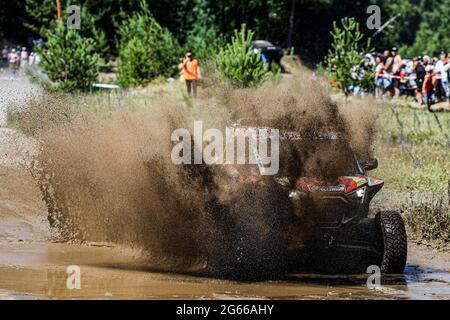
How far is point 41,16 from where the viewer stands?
51375 mm

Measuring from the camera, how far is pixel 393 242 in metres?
11.1

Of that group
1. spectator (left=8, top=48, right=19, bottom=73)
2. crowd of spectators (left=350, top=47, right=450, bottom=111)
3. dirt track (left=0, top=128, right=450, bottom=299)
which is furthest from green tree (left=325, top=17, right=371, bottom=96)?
spectator (left=8, top=48, right=19, bottom=73)

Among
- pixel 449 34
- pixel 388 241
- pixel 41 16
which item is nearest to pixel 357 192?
pixel 388 241

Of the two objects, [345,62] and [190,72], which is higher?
[345,62]

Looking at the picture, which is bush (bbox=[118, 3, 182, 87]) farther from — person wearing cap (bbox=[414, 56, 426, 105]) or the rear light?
the rear light

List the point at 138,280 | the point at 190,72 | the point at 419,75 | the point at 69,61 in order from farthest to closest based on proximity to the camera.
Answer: the point at 69,61
the point at 190,72
the point at 419,75
the point at 138,280

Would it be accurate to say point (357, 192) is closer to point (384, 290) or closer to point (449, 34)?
point (384, 290)

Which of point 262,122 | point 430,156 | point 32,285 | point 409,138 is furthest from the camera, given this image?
point 409,138

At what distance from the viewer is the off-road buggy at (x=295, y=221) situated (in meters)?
10.5

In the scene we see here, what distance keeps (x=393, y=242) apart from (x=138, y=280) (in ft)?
9.98

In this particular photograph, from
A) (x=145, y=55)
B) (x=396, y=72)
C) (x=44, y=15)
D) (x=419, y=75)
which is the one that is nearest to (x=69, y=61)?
(x=145, y=55)

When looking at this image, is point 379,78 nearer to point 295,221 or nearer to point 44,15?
point 295,221

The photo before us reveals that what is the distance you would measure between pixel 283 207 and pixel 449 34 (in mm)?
63850

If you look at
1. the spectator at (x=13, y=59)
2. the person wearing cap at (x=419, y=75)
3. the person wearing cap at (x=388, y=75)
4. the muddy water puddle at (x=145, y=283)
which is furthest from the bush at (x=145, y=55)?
the muddy water puddle at (x=145, y=283)
